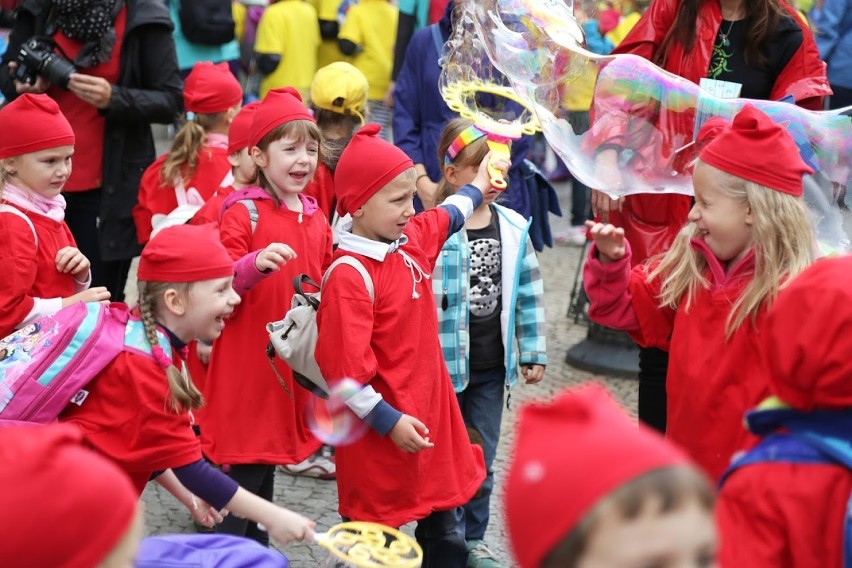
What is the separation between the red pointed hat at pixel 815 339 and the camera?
7.69ft

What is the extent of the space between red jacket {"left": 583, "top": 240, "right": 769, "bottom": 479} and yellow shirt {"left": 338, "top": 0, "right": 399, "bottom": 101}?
6.44 m

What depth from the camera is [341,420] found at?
3748 millimetres

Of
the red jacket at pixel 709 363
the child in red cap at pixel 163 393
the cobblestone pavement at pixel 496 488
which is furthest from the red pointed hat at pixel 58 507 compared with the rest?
the cobblestone pavement at pixel 496 488

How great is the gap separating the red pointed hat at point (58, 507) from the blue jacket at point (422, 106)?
373cm

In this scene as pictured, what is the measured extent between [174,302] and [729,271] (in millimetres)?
1602

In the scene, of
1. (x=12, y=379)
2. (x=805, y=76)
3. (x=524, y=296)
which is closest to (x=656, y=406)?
Result: (x=524, y=296)

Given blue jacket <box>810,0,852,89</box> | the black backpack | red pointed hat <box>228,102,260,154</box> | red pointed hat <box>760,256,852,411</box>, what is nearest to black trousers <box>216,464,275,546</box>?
red pointed hat <box>228,102,260,154</box>

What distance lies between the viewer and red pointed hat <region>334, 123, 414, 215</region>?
12.6ft

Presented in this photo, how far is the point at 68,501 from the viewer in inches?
75.7

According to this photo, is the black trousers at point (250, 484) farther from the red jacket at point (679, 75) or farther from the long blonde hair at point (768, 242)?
the long blonde hair at point (768, 242)

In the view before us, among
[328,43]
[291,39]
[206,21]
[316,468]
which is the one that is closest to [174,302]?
[316,468]

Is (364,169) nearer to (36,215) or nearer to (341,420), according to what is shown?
(341,420)

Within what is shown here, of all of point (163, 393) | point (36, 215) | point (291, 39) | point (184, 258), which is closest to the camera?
point (163, 393)

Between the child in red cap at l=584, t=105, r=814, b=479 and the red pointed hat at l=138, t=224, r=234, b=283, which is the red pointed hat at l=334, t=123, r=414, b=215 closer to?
the red pointed hat at l=138, t=224, r=234, b=283
